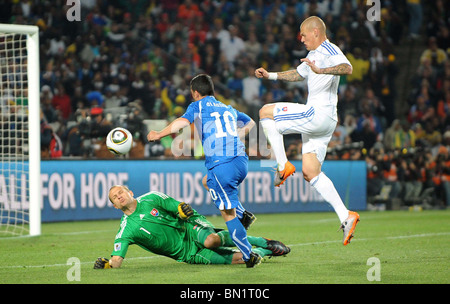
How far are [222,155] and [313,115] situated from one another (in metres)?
1.31

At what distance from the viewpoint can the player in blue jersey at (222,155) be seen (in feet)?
22.9

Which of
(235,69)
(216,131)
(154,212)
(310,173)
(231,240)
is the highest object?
(235,69)

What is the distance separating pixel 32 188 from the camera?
1118cm

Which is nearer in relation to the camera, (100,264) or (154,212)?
(100,264)

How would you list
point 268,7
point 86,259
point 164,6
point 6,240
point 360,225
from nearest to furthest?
point 86,259 < point 6,240 < point 360,225 < point 164,6 < point 268,7

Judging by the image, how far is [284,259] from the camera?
26.2 feet

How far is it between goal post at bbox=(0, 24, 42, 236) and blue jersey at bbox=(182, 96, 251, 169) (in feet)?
16.0

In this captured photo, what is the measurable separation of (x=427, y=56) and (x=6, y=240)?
14658 millimetres

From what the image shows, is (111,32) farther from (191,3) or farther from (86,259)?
(86,259)

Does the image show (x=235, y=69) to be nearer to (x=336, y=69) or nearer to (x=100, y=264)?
(x=336, y=69)

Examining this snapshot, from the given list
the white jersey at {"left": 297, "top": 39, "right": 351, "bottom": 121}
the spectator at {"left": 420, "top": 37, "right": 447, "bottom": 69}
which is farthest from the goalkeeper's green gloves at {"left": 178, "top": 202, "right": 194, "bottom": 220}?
the spectator at {"left": 420, "top": 37, "right": 447, "bottom": 69}

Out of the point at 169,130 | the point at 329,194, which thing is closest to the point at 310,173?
the point at 329,194

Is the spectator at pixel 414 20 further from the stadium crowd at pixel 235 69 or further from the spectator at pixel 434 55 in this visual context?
the spectator at pixel 434 55

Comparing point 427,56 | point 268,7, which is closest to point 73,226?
point 268,7
